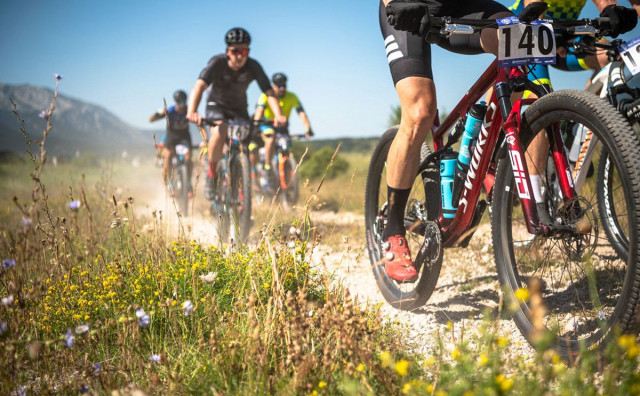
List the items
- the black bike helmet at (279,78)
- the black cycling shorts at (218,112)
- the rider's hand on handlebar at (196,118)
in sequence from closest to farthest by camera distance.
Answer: the rider's hand on handlebar at (196,118), the black cycling shorts at (218,112), the black bike helmet at (279,78)

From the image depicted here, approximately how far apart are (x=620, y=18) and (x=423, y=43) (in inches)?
37.9

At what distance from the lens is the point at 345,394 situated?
167 cm

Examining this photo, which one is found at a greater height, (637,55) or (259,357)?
(637,55)

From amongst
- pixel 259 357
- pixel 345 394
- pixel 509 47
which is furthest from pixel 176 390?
pixel 509 47

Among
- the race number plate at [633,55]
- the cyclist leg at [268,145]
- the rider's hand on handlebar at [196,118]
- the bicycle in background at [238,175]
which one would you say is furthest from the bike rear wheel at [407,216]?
the cyclist leg at [268,145]

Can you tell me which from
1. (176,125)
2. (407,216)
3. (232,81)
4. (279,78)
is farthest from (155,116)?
(407,216)

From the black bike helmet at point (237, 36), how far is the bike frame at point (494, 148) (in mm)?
4048

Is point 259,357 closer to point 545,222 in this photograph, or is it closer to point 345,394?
point 345,394

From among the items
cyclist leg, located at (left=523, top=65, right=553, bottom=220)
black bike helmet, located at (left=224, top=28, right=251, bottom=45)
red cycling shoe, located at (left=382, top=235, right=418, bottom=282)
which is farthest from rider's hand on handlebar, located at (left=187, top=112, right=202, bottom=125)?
cyclist leg, located at (left=523, top=65, right=553, bottom=220)

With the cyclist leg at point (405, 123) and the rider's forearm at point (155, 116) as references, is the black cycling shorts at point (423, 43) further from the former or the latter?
the rider's forearm at point (155, 116)

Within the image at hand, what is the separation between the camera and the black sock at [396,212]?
310 cm

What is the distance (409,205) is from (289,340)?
6.17ft

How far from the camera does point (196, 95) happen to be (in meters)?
6.02

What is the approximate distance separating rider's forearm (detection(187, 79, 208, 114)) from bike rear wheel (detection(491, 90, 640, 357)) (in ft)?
13.9
